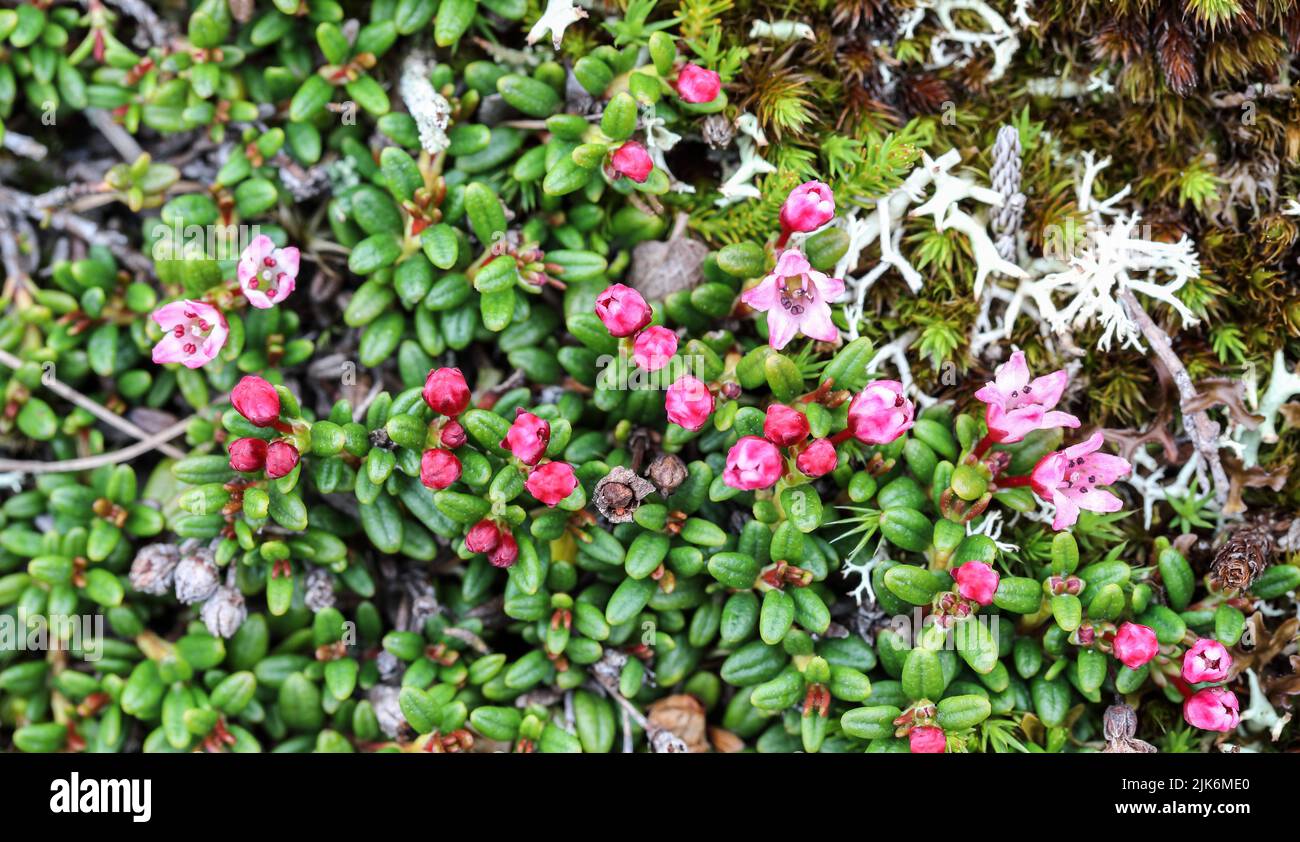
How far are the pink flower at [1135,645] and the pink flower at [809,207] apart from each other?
1.40m

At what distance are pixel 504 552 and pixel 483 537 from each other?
0.28 feet

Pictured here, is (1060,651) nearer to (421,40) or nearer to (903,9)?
(903,9)

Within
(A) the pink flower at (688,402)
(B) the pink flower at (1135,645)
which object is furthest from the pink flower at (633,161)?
(B) the pink flower at (1135,645)

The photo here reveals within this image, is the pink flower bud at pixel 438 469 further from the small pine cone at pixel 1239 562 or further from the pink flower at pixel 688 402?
the small pine cone at pixel 1239 562

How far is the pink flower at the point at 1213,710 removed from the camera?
266 cm

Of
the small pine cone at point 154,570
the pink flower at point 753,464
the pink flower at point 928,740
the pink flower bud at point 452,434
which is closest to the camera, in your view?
the pink flower at point 753,464

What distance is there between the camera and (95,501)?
316cm

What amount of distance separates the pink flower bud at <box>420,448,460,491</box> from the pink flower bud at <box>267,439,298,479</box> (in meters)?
0.37

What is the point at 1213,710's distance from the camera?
8.76 ft

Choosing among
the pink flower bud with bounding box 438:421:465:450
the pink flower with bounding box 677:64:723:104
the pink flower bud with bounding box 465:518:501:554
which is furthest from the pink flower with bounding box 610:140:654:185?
the pink flower bud with bounding box 465:518:501:554

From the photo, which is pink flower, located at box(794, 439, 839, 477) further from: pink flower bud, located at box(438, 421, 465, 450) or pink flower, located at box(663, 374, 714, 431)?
pink flower bud, located at box(438, 421, 465, 450)

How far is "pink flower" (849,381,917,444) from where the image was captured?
2602mm
